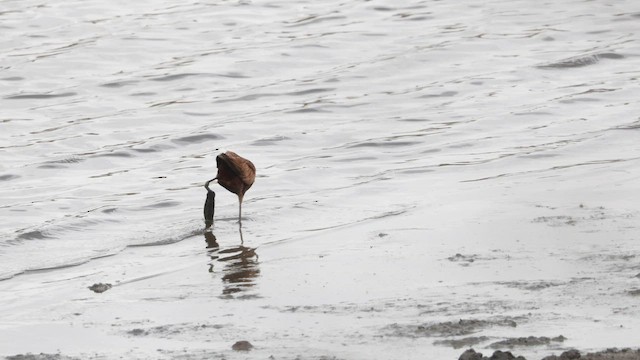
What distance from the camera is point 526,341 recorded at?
462 cm

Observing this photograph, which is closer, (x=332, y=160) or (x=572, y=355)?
(x=572, y=355)

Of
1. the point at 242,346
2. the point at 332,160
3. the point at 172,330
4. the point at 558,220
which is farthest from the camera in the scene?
the point at 332,160

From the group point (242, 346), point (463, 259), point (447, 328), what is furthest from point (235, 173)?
point (447, 328)

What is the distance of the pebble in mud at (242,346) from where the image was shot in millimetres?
4828

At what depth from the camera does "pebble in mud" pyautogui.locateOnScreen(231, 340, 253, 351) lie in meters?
4.83

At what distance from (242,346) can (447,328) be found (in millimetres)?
755

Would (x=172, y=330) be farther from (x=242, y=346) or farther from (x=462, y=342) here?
(x=462, y=342)

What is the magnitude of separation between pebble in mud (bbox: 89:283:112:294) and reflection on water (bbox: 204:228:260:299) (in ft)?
1.69

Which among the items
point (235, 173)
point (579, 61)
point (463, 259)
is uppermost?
point (235, 173)

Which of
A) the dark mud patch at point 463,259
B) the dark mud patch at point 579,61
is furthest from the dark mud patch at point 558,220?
the dark mud patch at point 579,61

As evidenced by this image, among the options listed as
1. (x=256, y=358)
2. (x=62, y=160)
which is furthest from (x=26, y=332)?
(x=62, y=160)

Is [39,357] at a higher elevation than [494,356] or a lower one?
lower

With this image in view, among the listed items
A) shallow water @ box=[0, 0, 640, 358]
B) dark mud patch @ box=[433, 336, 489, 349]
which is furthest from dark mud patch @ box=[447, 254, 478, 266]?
dark mud patch @ box=[433, 336, 489, 349]

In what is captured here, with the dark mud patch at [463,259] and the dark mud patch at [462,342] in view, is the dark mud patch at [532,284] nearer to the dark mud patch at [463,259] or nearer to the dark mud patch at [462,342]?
the dark mud patch at [463,259]
